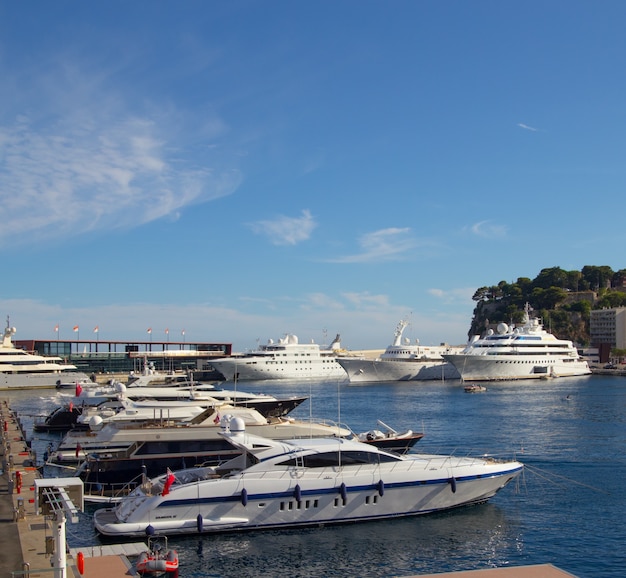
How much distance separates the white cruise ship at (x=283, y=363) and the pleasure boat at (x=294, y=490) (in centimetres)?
9466

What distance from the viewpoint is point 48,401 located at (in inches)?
2975

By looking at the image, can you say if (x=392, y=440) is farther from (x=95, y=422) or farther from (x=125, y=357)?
(x=125, y=357)

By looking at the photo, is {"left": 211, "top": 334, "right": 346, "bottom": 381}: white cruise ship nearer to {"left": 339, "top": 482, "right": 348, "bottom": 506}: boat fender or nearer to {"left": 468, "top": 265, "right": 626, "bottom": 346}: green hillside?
{"left": 468, "top": 265, "right": 626, "bottom": 346}: green hillside

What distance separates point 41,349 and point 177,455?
120 m

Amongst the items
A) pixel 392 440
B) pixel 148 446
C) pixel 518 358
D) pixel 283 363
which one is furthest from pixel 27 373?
pixel 392 440

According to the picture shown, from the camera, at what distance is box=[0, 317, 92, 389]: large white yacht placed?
3760 inches

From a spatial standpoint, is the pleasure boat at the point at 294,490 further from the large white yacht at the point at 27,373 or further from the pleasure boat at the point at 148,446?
the large white yacht at the point at 27,373

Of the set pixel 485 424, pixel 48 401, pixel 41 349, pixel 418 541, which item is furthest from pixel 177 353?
pixel 418 541

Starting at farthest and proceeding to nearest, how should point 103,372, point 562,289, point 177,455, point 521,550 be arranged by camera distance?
point 562,289 < point 103,372 < point 177,455 < point 521,550

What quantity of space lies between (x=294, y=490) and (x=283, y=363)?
328ft

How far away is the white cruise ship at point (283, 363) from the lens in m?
119

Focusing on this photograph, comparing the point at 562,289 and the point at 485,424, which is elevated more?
the point at 562,289

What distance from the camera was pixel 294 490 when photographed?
21.4m

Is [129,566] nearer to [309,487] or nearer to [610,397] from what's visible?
[309,487]
